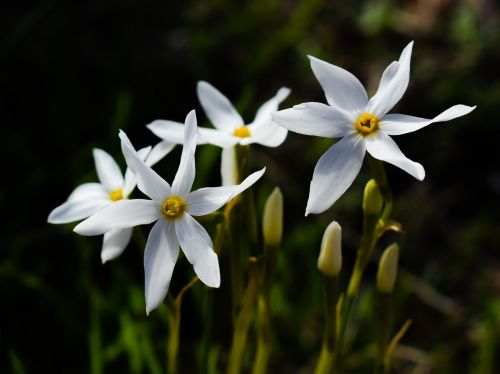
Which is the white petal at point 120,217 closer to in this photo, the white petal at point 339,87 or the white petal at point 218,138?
the white petal at point 218,138

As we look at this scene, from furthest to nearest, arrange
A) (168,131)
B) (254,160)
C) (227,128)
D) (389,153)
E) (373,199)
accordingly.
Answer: (254,160) < (227,128) < (168,131) < (373,199) < (389,153)

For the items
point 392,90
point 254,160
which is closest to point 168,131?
point 392,90

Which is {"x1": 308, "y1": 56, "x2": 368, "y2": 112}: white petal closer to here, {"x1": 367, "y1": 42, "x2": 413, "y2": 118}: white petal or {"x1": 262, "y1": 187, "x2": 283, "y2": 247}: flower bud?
{"x1": 367, "y1": 42, "x2": 413, "y2": 118}: white petal

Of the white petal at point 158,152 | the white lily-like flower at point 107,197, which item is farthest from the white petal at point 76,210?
the white petal at point 158,152

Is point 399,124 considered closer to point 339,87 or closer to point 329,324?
point 339,87

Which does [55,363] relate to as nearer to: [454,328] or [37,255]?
[37,255]

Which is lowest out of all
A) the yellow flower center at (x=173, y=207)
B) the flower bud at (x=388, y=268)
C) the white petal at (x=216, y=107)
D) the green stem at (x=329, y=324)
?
the green stem at (x=329, y=324)

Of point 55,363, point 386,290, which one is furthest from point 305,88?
point 386,290
